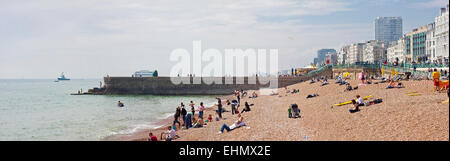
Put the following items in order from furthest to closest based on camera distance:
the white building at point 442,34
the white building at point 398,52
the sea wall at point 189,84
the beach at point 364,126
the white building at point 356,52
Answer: the white building at point 356,52 < the white building at point 398,52 < the sea wall at point 189,84 < the white building at point 442,34 < the beach at point 364,126

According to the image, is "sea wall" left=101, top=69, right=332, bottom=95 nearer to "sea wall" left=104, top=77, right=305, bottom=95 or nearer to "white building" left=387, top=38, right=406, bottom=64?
"sea wall" left=104, top=77, right=305, bottom=95

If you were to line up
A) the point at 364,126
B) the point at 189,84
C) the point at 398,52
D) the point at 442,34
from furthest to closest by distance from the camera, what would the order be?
the point at 398,52
the point at 189,84
the point at 442,34
the point at 364,126

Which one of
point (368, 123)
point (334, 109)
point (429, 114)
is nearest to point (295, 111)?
point (334, 109)

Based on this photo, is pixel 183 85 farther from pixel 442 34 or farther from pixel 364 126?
pixel 364 126

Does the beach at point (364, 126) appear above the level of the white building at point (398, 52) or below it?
below

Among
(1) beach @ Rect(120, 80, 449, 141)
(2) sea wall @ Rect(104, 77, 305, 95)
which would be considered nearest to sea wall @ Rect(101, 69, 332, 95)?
(2) sea wall @ Rect(104, 77, 305, 95)

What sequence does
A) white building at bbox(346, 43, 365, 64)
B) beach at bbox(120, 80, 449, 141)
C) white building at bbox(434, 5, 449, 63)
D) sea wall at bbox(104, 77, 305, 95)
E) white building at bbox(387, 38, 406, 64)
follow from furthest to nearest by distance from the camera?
1. white building at bbox(346, 43, 365, 64)
2. white building at bbox(387, 38, 406, 64)
3. sea wall at bbox(104, 77, 305, 95)
4. white building at bbox(434, 5, 449, 63)
5. beach at bbox(120, 80, 449, 141)

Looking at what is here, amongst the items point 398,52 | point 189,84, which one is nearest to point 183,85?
point 189,84

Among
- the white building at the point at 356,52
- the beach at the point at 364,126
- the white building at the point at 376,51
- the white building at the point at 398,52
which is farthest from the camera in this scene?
the white building at the point at 356,52

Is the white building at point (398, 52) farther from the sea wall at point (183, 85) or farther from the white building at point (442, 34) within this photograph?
Result: the sea wall at point (183, 85)

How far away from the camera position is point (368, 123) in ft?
42.4

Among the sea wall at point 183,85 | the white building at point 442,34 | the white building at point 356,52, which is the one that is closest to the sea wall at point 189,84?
the sea wall at point 183,85
